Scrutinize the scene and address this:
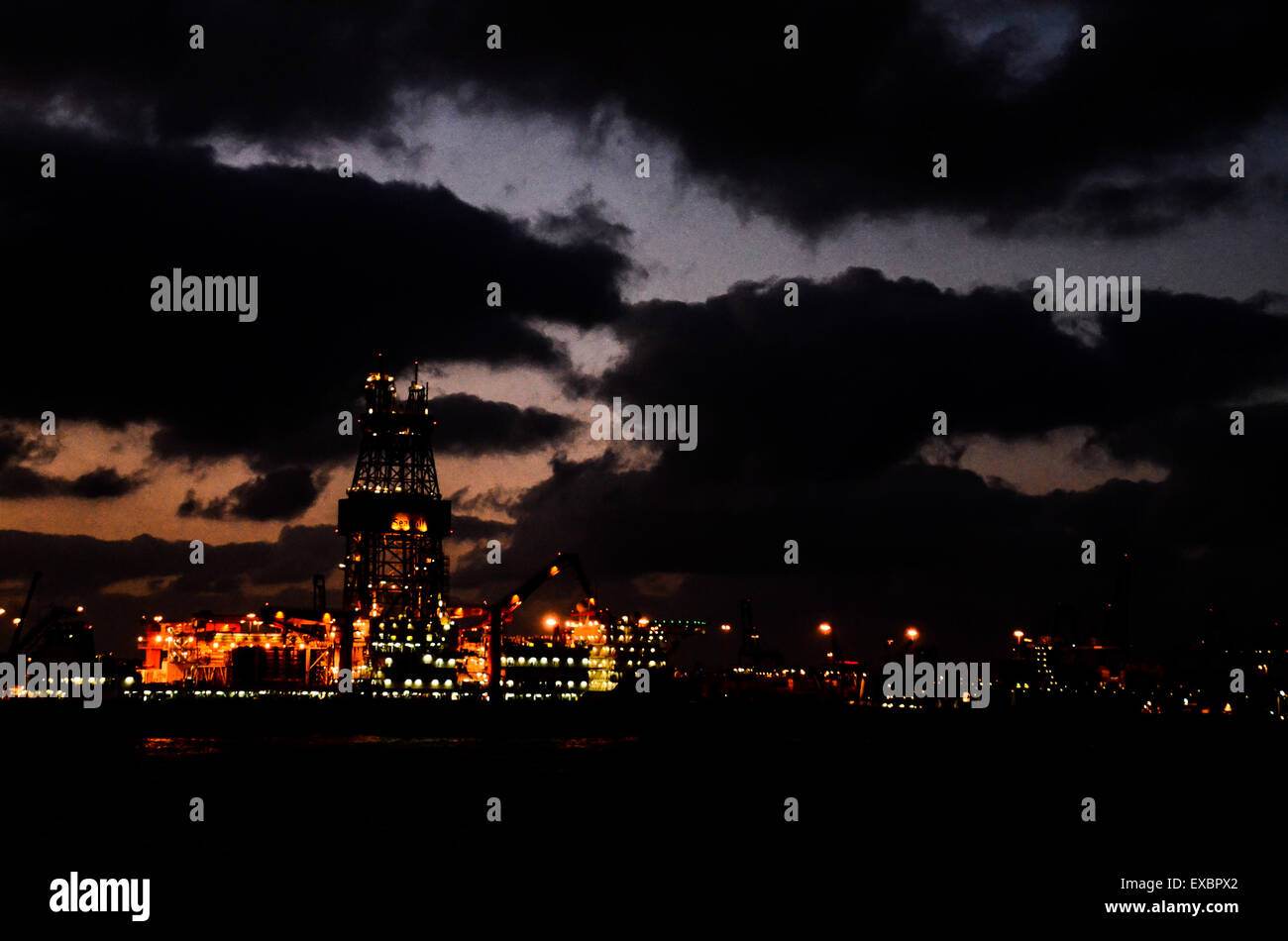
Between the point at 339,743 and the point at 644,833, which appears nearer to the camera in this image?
the point at 644,833

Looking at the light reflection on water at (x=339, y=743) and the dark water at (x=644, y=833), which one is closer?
the dark water at (x=644, y=833)

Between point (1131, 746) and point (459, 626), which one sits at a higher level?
point (459, 626)

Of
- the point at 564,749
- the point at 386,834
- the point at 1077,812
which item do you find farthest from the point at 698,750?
the point at 386,834

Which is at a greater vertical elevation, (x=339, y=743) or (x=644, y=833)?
(x=644, y=833)

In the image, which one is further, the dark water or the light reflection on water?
the light reflection on water

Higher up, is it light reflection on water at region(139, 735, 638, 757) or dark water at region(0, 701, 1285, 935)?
dark water at region(0, 701, 1285, 935)
